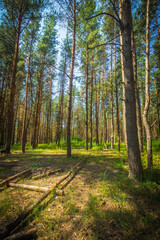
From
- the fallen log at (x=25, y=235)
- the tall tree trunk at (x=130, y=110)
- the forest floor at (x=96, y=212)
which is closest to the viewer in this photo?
the fallen log at (x=25, y=235)

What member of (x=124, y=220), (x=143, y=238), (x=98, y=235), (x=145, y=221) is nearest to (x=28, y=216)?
(x=98, y=235)

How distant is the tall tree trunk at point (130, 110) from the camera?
11.4 ft

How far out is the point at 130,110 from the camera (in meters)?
3.65

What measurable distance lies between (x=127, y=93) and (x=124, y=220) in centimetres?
348

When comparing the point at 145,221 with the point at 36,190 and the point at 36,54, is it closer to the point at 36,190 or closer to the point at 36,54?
the point at 36,190

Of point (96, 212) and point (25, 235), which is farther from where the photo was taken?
point (96, 212)

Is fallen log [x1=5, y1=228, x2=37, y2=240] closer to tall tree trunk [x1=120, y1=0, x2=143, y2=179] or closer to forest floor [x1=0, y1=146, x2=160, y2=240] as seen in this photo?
forest floor [x1=0, y1=146, x2=160, y2=240]

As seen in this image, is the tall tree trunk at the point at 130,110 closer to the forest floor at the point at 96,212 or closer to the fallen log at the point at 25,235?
the forest floor at the point at 96,212

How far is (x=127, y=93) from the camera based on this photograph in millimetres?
3719

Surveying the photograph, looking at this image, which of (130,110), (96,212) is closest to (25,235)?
(96,212)

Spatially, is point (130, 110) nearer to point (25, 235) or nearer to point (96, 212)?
point (96, 212)

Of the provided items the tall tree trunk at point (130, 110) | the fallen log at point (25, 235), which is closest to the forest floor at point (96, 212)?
the fallen log at point (25, 235)

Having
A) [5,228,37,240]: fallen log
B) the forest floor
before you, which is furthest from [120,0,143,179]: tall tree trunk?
[5,228,37,240]: fallen log

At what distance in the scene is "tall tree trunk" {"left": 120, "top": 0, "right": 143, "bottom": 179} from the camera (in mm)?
3461
